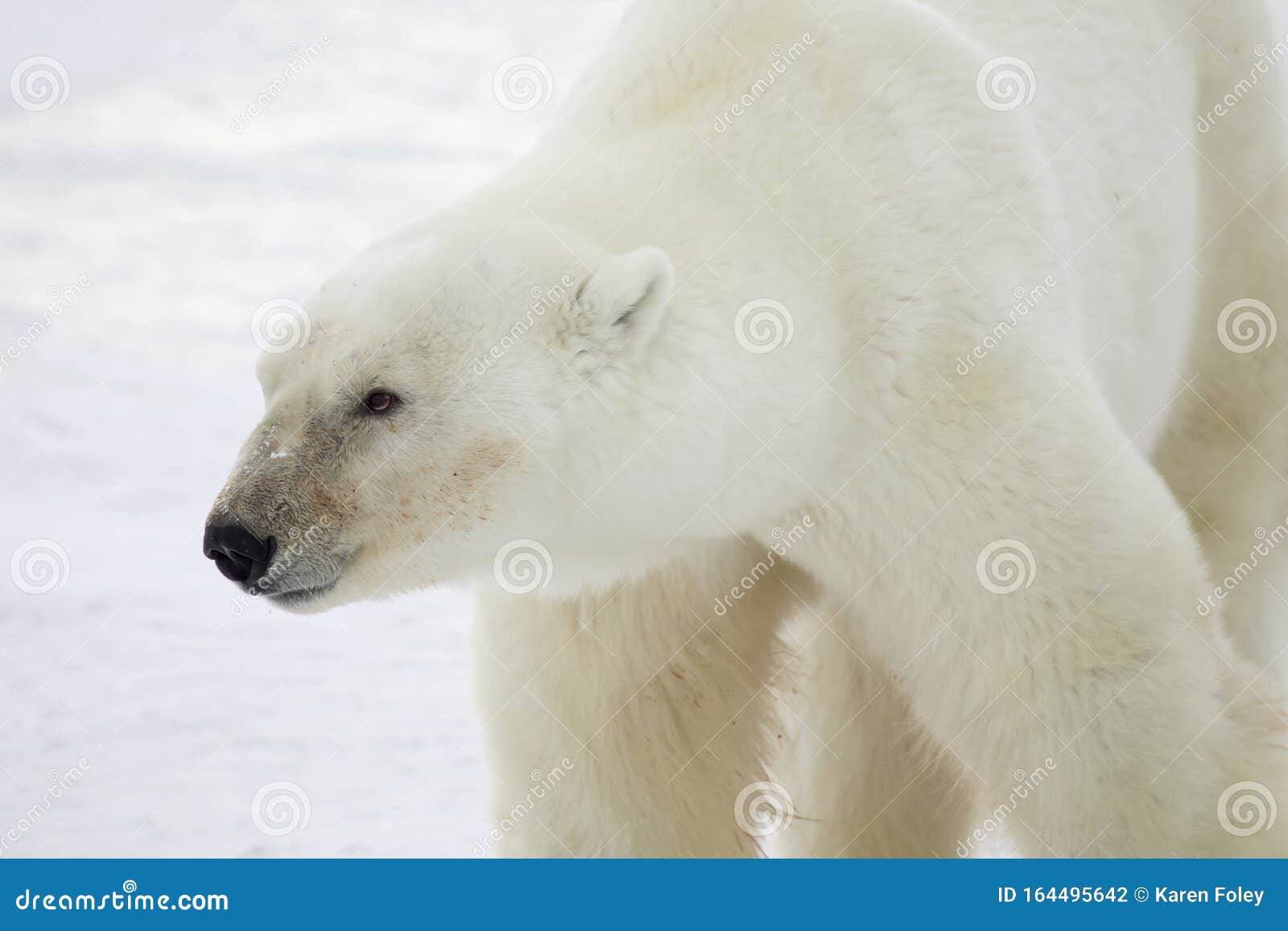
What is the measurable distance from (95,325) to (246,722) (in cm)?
407

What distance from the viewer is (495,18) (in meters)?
10.3

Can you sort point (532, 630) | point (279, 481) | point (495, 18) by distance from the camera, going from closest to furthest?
point (279, 481), point (532, 630), point (495, 18)

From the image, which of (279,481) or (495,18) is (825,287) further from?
(495,18)

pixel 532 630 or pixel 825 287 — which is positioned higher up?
pixel 825 287

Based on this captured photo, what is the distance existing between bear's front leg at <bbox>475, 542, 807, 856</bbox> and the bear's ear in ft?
2.00

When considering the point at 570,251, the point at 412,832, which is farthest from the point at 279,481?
the point at 412,832
